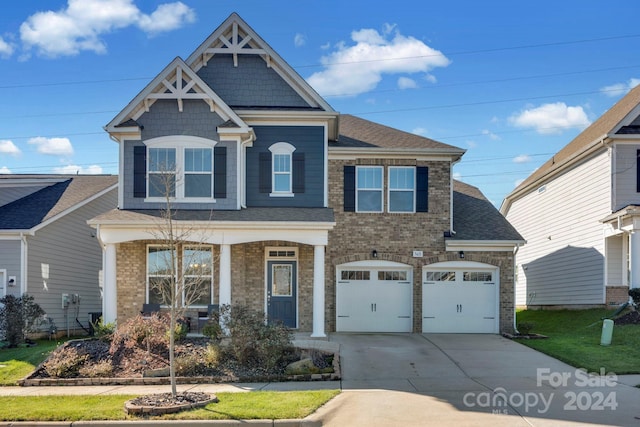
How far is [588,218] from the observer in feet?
→ 79.6

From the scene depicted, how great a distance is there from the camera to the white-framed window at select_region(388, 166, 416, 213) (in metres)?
21.1

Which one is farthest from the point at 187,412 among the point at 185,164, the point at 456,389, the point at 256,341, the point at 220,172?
the point at 185,164

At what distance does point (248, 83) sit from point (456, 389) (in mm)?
12543

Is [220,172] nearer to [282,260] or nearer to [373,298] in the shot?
[282,260]

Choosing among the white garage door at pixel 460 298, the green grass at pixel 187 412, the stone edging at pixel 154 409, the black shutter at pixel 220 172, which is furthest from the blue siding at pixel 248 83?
the stone edging at pixel 154 409

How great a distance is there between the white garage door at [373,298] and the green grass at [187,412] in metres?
9.46

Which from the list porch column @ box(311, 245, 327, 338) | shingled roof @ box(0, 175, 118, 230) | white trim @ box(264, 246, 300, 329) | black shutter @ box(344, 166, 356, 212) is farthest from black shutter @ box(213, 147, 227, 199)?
shingled roof @ box(0, 175, 118, 230)

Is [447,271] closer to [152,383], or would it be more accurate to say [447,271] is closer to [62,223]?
[152,383]

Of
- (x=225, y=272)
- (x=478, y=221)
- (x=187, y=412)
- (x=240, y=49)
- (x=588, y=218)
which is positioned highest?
(x=240, y=49)

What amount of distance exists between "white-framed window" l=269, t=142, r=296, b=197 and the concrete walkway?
17.8 feet

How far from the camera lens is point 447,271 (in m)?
21.0

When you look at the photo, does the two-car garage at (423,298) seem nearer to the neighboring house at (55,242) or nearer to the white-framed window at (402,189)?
the white-framed window at (402,189)

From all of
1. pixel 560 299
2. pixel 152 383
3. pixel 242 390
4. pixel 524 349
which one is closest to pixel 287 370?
pixel 242 390

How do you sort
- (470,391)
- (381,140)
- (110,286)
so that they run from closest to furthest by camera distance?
(470,391) < (110,286) < (381,140)
